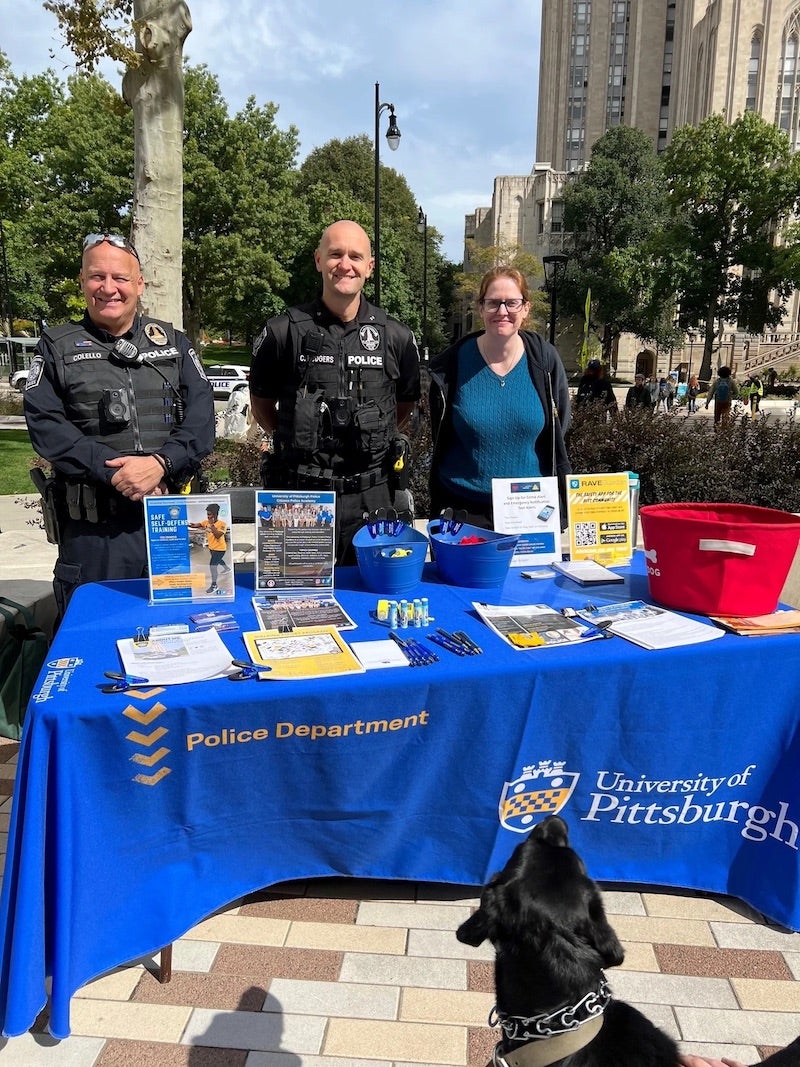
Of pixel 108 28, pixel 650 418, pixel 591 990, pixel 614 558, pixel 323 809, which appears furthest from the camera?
pixel 650 418

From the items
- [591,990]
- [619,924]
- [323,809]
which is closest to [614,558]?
[619,924]

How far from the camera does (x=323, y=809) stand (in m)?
2.01

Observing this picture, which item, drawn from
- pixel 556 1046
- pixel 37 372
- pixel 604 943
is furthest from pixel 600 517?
pixel 37 372

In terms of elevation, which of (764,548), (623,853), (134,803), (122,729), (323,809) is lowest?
(623,853)

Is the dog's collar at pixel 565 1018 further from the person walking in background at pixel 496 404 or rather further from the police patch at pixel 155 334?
the police patch at pixel 155 334

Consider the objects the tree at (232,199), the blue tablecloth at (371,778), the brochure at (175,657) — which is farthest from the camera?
the tree at (232,199)

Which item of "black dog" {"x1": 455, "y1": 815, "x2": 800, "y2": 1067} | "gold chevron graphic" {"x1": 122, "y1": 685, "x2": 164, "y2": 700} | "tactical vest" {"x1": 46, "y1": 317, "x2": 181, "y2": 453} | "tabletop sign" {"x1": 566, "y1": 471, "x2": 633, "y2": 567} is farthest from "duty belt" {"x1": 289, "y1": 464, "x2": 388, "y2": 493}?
"black dog" {"x1": 455, "y1": 815, "x2": 800, "y2": 1067}

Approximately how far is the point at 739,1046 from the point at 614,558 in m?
1.64

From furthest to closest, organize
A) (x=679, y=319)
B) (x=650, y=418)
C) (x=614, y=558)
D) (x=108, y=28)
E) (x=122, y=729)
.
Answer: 1. (x=679, y=319)
2. (x=650, y=418)
3. (x=108, y=28)
4. (x=614, y=558)
5. (x=122, y=729)

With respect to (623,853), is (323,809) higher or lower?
higher

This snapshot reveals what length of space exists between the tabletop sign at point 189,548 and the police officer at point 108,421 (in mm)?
334

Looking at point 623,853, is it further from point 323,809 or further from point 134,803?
point 134,803

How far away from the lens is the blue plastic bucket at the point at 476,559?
2490mm

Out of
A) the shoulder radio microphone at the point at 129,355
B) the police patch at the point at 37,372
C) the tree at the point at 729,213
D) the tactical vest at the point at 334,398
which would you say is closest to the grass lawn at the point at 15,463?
the police patch at the point at 37,372
